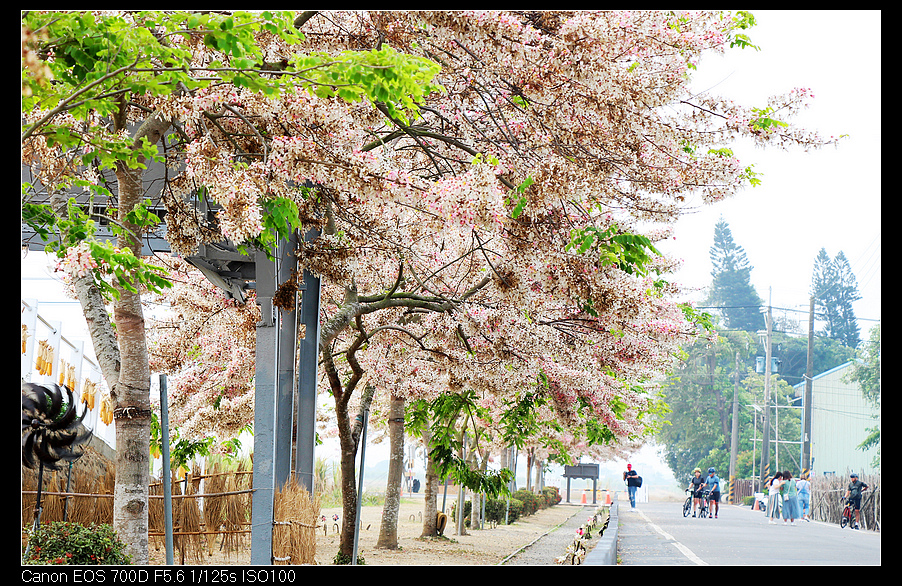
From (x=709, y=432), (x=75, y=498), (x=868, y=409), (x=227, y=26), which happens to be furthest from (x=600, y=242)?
(x=709, y=432)

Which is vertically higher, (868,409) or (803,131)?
(803,131)

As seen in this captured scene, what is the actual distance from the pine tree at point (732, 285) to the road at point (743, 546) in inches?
3013

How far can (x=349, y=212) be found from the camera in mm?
8430

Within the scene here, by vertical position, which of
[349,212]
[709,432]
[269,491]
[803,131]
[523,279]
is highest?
[803,131]

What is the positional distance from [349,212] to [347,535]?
5560mm

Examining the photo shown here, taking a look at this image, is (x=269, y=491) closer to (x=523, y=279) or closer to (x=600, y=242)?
(x=523, y=279)

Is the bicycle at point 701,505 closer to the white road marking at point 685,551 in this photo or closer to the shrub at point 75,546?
the white road marking at point 685,551

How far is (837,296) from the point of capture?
86.6m

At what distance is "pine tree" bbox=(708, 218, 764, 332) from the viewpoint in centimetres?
9488

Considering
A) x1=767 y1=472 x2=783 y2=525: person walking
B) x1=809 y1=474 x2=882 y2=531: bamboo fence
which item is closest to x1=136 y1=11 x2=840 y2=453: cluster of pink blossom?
x1=809 y1=474 x2=882 y2=531: bamboo fence

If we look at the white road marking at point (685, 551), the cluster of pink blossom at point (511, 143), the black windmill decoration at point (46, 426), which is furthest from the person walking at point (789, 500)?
the black windmill decoration at point (46, 426)

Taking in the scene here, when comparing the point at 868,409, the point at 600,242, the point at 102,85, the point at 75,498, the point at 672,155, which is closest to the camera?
the point at 102,85

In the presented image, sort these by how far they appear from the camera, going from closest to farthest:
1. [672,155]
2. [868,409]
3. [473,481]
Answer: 1. [672,155]
2. [473,481]
3. [868,409]

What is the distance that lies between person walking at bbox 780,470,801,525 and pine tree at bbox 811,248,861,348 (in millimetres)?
64962
